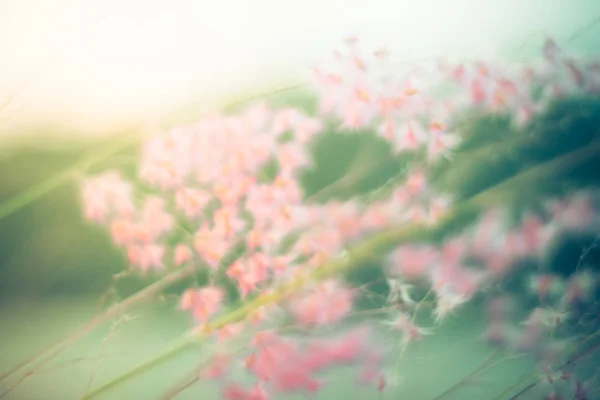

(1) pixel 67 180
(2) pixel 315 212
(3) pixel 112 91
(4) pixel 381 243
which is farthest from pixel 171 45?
(4) pixel 381 243

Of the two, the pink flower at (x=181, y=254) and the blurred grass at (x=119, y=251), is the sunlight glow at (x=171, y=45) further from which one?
the pink flower at (x=181, y=254)

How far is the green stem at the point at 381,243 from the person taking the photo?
91 centimetres

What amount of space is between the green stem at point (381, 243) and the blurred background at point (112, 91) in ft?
0.09

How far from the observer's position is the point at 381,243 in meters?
0.97

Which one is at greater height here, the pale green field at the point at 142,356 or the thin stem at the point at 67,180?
the thin stem at the point at 67,180

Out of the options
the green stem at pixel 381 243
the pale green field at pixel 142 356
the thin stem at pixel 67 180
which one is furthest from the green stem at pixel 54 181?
the green stem at pixel 381 243

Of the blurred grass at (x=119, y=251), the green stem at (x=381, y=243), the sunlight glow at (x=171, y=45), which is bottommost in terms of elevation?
the green stem at (x=381, y=243)

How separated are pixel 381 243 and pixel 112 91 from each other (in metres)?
0.62

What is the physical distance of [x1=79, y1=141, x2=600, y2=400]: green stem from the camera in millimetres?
915

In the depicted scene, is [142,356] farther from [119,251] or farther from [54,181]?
[54,181]

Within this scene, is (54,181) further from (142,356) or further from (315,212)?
(315,212)

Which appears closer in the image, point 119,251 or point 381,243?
point 119,251

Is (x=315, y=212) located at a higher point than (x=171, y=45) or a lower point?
lower

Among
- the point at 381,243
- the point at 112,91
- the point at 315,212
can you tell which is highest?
A: the point at 112,91
